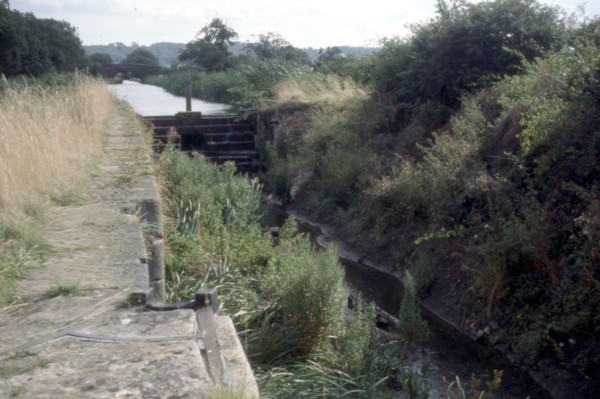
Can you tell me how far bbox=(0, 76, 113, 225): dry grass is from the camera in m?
6.25

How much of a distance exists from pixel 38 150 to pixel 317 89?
44.9 ft

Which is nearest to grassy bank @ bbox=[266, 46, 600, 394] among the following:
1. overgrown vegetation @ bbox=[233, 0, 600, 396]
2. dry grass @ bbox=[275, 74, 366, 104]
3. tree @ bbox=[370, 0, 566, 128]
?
overgrown vegetation @ bbox=[233, 0, 600, 396]

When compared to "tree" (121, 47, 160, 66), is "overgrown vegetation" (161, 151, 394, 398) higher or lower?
lower

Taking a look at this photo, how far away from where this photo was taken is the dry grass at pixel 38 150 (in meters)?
6.25

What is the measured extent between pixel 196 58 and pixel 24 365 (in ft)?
141

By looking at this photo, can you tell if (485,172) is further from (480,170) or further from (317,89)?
(317,89)

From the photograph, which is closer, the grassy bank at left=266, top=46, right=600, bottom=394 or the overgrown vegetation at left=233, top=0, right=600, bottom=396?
the grassy bank at left=266, top=46, right=600, bottom=394

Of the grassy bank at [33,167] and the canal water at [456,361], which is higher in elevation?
the grassy bank at [33,167]

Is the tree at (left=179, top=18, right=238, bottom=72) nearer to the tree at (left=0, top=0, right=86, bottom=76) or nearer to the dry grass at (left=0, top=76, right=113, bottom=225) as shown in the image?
the tree at (left=0, top=0, right=86, bottom=76)

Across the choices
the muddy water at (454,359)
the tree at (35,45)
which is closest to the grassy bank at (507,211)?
the muddy water at (454,359)

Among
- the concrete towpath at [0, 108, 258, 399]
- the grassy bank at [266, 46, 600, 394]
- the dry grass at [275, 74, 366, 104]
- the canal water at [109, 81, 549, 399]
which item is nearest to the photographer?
the concrete towpath at [0, 108, 258, 399]

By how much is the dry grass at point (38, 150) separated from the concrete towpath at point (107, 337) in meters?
0.70

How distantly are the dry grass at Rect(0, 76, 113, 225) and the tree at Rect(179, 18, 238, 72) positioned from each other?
3178cm

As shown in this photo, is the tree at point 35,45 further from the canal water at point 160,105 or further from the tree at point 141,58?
the tree at point 141,58
